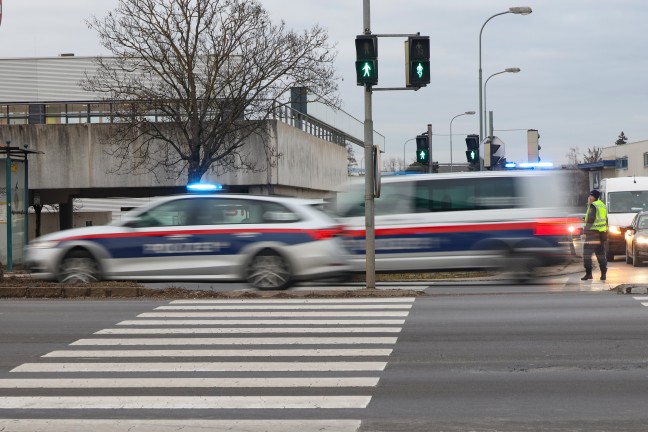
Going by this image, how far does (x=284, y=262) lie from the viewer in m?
17.2

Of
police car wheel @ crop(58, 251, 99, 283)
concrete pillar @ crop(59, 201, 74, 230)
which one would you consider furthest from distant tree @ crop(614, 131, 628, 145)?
police car wheel @ crop(58, 251, 99, 283)

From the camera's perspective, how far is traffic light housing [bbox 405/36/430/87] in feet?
57.2

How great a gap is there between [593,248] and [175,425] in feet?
46.8

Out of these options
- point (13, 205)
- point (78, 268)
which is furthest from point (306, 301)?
point (13, 205)

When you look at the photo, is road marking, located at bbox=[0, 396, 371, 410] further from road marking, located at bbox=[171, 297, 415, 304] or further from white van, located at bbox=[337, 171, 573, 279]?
white van, located at bbox=[337, 171, 573, 279]

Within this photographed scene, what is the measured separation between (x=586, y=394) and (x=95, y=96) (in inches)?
1630

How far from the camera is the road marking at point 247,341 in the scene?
11.1 meters

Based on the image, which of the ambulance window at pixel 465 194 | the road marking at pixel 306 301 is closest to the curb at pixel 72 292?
the road marking at pixel 306 301

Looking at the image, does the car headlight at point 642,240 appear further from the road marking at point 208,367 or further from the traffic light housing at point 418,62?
the road marking at point 208,367

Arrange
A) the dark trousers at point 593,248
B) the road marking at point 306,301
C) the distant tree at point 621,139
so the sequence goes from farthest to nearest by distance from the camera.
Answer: the distant tree at point 621,139
the dark trousers at point 593,248
the road marking at point 306,301

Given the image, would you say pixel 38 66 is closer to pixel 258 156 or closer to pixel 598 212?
pixel 258 156

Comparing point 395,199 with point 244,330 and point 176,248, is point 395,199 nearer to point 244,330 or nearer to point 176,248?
point 176,248

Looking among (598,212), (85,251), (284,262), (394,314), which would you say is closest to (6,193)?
(85,251)

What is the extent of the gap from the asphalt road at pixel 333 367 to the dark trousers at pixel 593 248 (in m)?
5.61
